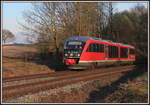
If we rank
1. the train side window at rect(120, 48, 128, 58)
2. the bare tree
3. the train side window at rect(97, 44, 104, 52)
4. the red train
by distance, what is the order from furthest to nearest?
the bare tree
the train side window at rect(120, 48, 128, 58)
the train side window at rect(97, 44, 104, 52)
the red train

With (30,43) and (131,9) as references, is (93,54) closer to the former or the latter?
(30,43)

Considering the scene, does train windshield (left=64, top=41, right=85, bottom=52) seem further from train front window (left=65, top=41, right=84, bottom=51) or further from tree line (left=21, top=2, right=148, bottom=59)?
tree line (left=21, top=2, right=148, bottom=59)

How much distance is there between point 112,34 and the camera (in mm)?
43906

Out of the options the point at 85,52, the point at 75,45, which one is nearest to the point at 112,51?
the point at 85,52

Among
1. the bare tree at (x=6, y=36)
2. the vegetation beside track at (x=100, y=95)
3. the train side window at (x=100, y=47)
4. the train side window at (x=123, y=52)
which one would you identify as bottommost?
the vegetation beside track at (x=100, y=95)

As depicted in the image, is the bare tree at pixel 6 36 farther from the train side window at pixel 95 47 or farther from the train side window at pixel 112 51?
the train side window at pixel 95 47

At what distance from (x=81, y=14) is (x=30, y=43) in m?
6.46

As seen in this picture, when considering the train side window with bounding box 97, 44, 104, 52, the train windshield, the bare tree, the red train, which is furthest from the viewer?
the bare tree

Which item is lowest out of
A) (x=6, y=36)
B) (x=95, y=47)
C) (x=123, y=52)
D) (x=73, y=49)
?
(x=123, y=52)

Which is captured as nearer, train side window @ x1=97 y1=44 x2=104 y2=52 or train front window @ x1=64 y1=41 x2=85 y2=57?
train front window @ x1=64 y1=41 x2=85 y2=57

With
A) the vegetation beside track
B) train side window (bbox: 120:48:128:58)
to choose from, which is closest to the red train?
train side window (bbox: 120:48:128:58)

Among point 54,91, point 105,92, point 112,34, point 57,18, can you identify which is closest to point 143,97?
point 105,92

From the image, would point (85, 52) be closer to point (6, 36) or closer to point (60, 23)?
point (60, 23)

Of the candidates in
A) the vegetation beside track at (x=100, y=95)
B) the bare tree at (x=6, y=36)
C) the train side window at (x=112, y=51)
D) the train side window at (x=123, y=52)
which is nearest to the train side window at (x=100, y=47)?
the train side window at (x=112, y=51)
